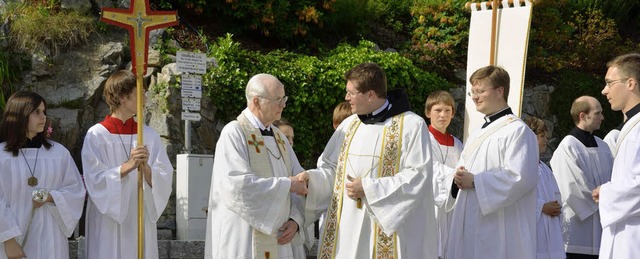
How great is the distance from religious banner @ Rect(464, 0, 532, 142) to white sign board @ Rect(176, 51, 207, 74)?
2947 mm

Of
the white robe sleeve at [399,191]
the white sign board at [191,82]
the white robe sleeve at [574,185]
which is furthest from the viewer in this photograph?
the white sign board at [191,82]

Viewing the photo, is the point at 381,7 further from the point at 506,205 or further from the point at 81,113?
the point at 506,205

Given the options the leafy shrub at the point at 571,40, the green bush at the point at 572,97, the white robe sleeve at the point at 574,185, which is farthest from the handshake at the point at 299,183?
the leafy shrub at the point at 571,40

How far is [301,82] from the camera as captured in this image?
1133cm

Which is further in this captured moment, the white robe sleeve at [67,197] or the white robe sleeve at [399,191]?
the white robe sleeve at [67,197]

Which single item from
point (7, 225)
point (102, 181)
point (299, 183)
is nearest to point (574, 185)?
point (299, 183)

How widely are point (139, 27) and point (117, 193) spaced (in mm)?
1233

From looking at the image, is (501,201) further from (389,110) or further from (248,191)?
(248,191)

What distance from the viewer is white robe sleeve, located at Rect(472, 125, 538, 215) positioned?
19.5 ft

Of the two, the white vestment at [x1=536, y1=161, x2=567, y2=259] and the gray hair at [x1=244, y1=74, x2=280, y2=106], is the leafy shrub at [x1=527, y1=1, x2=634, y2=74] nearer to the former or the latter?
the white vestment at [x1=536, y1=161, x2=567, y2=259]

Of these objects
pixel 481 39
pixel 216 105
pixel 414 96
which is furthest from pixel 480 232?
pixel 414 96

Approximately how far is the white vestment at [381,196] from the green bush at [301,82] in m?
4.90

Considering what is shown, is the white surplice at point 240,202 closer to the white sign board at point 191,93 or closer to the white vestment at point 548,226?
the white vestment at point 548,226

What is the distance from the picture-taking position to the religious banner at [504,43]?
8859mm
